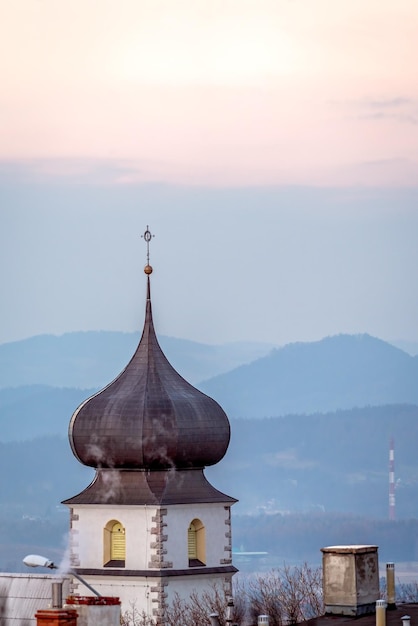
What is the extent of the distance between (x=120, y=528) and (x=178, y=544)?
1.52m

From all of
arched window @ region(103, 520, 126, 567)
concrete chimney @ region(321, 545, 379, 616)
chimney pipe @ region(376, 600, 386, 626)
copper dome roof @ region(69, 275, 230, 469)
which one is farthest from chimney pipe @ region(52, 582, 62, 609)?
copper dome roof @ region(69, 275, 230, 469)

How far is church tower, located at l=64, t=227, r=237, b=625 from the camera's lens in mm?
73938

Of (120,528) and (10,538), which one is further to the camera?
(10,538)

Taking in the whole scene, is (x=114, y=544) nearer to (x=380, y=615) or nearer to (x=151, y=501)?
(x=151, y=501)

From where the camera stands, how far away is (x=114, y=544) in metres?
74.5

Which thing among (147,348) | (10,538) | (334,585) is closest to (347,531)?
(10,538)

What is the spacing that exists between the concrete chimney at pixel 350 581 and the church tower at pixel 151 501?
Answer: 2319cm

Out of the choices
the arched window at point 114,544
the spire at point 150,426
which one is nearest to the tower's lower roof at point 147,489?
the spire at point 150,426

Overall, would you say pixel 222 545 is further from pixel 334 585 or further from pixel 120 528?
pixel 334 585

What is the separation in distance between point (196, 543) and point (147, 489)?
1.93 meters

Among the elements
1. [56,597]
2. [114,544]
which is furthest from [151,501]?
[56,597]

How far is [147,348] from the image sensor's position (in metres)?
78.2

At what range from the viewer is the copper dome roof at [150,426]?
75.3 m

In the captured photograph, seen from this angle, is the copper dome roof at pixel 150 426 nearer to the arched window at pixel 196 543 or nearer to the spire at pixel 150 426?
the spire at pixel 150 426
